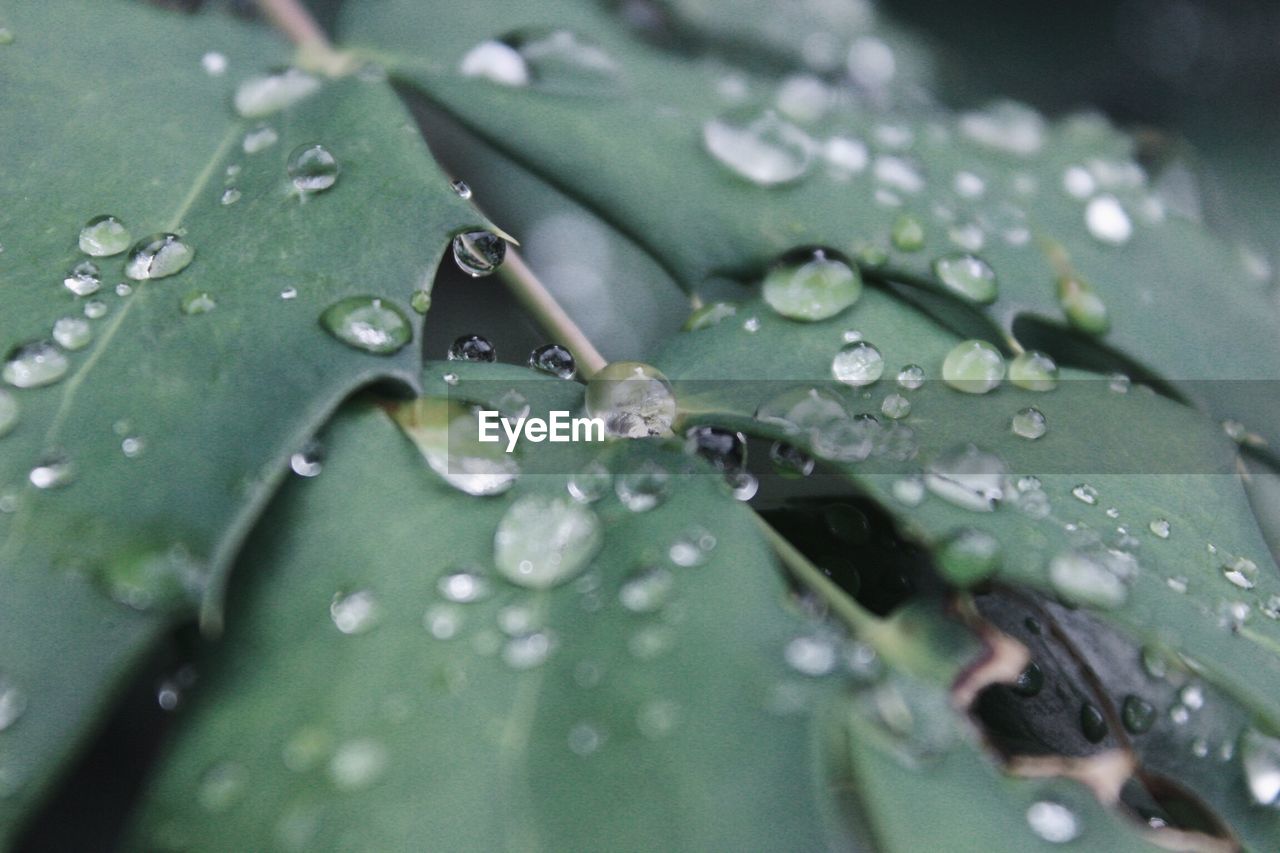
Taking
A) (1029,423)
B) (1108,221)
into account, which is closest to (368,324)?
(1029,423)

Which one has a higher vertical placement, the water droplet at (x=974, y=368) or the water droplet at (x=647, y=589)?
the water droplet at (x=974, y=368)

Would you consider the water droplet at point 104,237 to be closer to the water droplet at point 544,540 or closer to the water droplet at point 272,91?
the water droplet at point 272,91

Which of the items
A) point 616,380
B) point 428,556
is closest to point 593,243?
point 616,380

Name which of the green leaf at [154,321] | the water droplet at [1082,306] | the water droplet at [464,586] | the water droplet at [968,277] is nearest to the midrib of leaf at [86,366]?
the green leaf at [154,321]

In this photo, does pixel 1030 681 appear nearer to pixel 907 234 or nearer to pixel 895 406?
pixel 895 406

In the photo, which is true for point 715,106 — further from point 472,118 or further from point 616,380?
point 616,380
